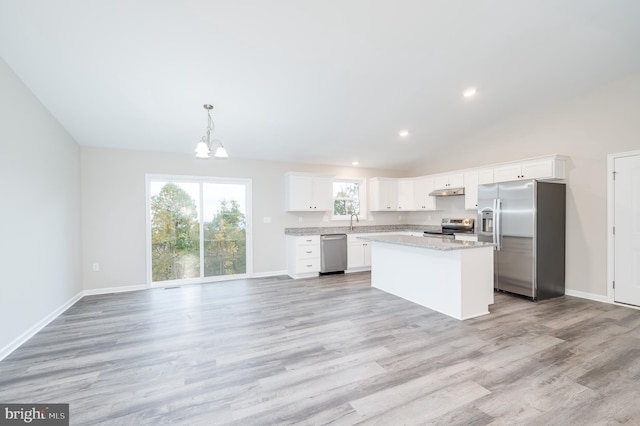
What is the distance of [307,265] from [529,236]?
3771mm

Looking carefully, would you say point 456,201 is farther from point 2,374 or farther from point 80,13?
point 2,374

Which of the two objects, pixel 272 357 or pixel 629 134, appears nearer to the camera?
pixel 272 357

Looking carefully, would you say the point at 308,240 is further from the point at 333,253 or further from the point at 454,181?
the point at 454,181

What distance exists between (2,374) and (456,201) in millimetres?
6982

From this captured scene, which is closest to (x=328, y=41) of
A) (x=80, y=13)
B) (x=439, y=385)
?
(x=80, y=13)

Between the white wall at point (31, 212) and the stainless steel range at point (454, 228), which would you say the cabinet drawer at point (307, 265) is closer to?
the stainless steel range at point (454, 228)

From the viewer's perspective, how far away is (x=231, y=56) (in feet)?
9.62

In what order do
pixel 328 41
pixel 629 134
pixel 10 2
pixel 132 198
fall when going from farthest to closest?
1. pixel 132 198
2. pixel 629 134
3. pixel 328 41
4. pixel 10 2

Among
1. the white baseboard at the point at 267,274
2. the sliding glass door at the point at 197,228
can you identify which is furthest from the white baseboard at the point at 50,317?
the white baseboard at the point at 267,274

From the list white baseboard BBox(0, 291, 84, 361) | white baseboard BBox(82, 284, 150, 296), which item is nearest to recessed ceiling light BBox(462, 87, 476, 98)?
white baseboard BBox(0, 291, 84, 361)

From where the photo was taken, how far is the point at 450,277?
3537 mm

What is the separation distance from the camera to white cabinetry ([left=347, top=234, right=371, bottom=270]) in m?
6.20
